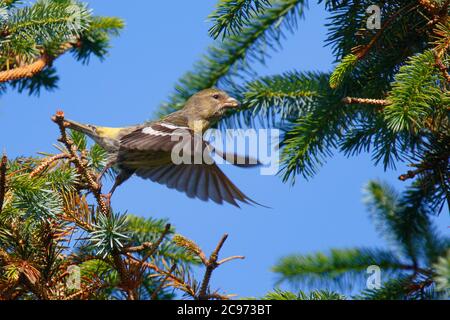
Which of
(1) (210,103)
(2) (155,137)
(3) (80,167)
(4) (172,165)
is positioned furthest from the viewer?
(1) (210,103)

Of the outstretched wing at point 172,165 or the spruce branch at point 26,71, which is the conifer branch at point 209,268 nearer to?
the outstretched wing at point 172,165

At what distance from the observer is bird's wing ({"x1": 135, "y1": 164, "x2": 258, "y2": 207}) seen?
3273mm

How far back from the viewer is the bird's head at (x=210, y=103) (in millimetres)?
3799

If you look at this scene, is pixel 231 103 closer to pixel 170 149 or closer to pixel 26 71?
pixel 170 149

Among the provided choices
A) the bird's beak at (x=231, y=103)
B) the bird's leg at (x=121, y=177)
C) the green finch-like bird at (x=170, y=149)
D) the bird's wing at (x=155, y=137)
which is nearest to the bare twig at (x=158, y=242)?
the green finch-like bird at (x=170, y=149)

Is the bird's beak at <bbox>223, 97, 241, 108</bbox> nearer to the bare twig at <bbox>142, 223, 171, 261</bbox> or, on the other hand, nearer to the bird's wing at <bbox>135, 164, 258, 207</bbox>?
the bird's wing at <bbox>135, 164, 258, 207</bbox>

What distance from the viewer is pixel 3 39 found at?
3.20 m

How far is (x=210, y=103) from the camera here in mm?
4012

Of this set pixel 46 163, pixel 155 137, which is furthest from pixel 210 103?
pixel 46 163

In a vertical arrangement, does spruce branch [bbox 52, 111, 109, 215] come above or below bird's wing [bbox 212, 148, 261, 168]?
below

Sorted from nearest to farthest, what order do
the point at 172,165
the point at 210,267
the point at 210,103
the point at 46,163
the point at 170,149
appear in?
the point at 210,267 < the point at 46,163 < the point at 170,149 < the point at 172,165 < the point at 210,103

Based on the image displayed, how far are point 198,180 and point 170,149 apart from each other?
26 cm

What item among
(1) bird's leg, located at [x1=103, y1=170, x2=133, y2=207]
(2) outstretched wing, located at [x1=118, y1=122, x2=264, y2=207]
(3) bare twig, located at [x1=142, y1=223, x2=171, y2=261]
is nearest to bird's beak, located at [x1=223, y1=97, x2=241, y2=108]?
(2) outstretched wing, located at [x1=118, y1=122, x2=264, y2=207]

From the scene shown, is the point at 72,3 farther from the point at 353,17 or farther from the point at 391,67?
the point at 391,67
